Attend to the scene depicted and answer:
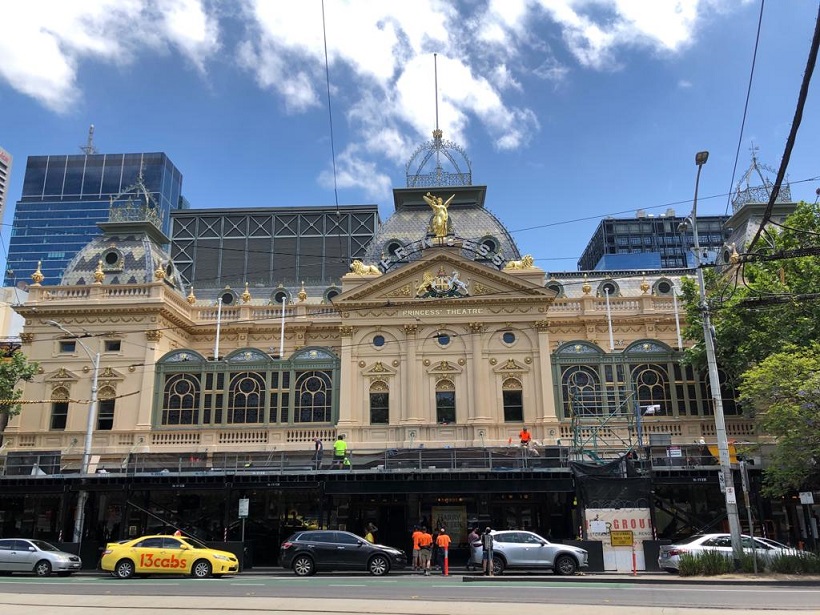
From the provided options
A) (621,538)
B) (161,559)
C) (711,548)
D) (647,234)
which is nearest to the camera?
(711,548)

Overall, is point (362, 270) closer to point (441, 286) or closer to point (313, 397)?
point (441, 286)

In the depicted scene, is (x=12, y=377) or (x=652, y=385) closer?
(x=12, y=377)

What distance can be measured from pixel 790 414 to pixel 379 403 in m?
22.0

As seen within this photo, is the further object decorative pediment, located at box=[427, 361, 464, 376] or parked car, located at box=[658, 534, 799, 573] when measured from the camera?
decorative pediment, located at box=[427, 361, 464, 376]

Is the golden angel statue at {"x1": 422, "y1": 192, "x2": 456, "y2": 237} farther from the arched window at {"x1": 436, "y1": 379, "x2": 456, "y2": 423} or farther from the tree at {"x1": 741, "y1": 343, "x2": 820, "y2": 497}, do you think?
the tree at {"x1": 741, "y1": 343, "x2": 820, "y2": 497}

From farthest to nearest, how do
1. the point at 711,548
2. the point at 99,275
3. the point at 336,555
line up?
the point at 99,275 < the point at 336,555 < the point at 711,548

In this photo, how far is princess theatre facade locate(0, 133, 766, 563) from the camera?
33844 mm

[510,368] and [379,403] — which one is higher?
[510,368]

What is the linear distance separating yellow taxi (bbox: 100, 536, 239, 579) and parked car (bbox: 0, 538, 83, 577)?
8.33 feet

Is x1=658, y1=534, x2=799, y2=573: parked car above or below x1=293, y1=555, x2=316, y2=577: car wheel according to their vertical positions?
above

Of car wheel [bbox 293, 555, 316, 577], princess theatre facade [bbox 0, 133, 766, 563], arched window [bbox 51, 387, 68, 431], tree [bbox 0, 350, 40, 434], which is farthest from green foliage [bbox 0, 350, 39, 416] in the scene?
car wheel [bbox 293, 555, 316, 577]

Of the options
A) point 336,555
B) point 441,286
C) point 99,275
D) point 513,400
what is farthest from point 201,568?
point 99,275

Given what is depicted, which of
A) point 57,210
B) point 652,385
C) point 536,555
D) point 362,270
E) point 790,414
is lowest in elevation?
point 536,555

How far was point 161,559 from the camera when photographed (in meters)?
26.6
